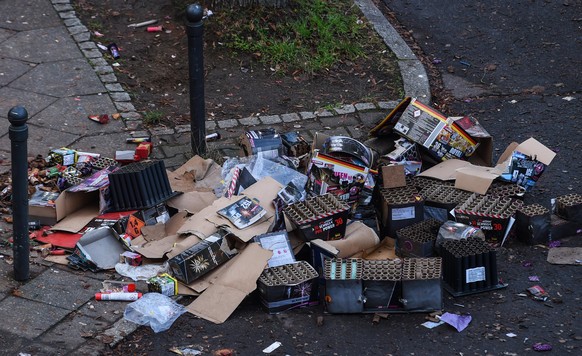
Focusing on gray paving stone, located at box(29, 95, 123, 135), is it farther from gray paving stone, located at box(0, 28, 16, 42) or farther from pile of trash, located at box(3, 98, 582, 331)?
gray paving stone, located at box(0, 28, 16, 42)

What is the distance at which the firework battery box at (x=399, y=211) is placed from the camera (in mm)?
5426

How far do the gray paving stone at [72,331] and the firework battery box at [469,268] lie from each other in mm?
1952

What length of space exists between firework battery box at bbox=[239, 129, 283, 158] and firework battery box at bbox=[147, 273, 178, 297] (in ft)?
4.83

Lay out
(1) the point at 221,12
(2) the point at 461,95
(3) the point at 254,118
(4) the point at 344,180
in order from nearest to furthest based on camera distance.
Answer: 1. (4) the point at 344,180
2. (3) the point at 254,118
3. (2) the point at 461,95
4. (1) the point at 221,12

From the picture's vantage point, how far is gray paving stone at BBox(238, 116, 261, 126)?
276 inches

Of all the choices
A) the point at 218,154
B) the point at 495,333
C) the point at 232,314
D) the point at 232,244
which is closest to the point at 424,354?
the point at 495,333

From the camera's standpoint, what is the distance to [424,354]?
4422mm

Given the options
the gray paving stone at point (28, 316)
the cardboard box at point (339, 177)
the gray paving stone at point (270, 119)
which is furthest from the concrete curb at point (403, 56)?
the gray paving stone at point (28, 316)

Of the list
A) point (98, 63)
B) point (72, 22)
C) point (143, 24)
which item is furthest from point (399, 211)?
point (72, 22)

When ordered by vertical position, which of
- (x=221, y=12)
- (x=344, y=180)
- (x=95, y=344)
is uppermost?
(x=221, y=12)

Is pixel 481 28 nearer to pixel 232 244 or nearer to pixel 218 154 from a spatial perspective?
pixel 218 154

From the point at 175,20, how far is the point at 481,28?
308 cm

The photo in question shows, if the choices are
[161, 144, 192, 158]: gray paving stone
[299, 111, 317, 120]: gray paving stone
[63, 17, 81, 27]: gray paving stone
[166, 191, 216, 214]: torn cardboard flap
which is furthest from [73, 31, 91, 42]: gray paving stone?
[166, 191, 216, 214]: torn cardboard flap

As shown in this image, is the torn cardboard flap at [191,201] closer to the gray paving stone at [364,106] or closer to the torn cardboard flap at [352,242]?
the torn cardboard flap at [352,242]
